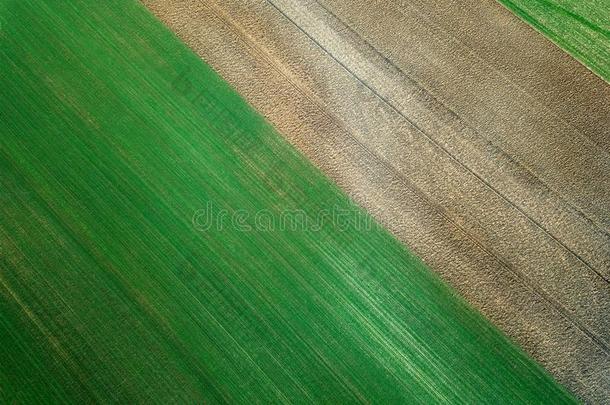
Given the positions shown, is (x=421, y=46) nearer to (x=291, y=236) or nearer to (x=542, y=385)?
(x=291, y=236)

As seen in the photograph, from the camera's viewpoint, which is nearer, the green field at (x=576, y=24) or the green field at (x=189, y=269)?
the green field at (x=189, y=269)

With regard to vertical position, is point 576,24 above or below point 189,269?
above

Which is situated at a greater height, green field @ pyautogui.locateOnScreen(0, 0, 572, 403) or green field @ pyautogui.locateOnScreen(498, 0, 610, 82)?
green field @ pyautogui.locateOnScreen(498, 0, 610, 82)

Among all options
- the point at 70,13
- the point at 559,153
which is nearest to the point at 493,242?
the point at 559,153

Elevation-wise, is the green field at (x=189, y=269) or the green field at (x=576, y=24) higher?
the green field at (x=576, y=24)

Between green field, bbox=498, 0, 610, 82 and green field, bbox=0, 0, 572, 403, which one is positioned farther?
green field, bbox=498, 0, 610, 82
